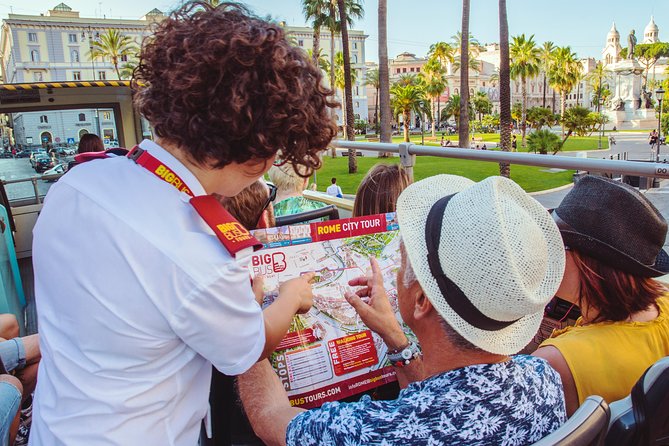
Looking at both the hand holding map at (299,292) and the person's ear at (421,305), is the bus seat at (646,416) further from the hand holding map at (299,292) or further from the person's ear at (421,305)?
the hand holding map at (299,292)

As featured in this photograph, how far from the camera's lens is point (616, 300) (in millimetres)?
2068

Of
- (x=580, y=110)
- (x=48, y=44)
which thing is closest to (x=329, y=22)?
(x=580, y=110)

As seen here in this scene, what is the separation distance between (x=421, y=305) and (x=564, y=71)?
285 ft

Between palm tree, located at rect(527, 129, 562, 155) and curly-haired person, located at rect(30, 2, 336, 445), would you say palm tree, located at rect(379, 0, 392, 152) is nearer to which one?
palm tree, located at rect(527, 129, 562, 155)

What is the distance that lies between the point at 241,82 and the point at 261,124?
12 cm

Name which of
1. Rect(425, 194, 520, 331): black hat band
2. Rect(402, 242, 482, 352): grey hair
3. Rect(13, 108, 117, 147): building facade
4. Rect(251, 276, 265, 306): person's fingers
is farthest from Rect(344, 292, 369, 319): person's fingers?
Rect(13, 108, 117, 147): building facade

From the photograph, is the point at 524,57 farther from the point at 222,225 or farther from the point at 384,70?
the point at 222,225

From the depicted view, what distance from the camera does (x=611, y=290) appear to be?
2072 millimetres

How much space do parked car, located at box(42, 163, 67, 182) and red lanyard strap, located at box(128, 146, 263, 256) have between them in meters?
7.78

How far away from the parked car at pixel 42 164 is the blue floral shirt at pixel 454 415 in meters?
8.41

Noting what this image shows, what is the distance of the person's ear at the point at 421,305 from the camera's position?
153cm

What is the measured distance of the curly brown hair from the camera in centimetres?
135

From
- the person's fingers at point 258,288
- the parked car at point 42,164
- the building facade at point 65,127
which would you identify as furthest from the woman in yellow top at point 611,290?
the parked car at point 42,164

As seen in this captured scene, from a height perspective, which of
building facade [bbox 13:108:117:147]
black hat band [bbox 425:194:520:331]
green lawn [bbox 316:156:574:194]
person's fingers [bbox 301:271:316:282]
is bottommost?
green lawn [bbox 316:156:574:194]
